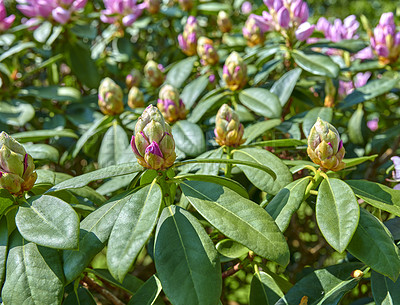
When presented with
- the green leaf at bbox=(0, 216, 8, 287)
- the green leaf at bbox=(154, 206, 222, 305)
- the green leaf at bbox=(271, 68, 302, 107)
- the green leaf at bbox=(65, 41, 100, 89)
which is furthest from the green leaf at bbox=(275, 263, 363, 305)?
→ the green leaf at bbox=(65, 41, 100, 89)

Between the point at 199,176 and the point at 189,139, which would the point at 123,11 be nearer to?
the point at 189,139

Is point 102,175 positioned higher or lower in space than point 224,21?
higher

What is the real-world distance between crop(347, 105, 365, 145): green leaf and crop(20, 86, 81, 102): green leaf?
115 cm

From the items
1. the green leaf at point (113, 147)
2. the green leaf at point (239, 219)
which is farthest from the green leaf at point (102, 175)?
the green leaf at point (113, 147)

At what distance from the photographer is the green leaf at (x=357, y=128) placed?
1719 mm

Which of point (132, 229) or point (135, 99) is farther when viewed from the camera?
point (135, 99)

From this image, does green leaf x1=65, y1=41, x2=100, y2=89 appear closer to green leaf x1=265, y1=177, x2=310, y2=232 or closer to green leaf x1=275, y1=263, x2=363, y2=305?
green leaf x1=265, y1=177, x2=310, y2=232

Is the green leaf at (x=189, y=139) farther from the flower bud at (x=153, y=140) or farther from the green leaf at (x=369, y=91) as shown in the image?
the green leaf at (x=369, y=91)

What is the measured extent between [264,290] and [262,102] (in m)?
0.65

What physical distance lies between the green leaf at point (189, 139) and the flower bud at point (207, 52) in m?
0.46

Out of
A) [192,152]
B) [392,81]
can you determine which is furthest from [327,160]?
[392,81]

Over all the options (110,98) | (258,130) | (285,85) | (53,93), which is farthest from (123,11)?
(258,130)

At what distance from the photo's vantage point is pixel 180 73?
6.12 feet

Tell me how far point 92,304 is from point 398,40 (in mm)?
1375
